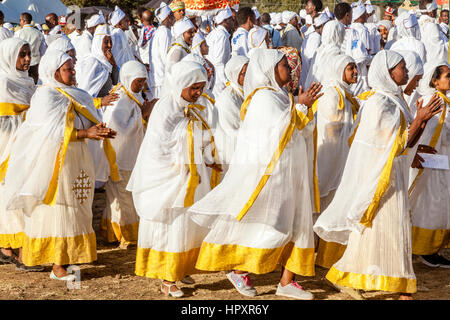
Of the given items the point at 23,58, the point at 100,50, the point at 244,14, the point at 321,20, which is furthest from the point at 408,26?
the point at 23,58

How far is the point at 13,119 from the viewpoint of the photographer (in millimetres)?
6500

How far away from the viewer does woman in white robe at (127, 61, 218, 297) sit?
211 inches

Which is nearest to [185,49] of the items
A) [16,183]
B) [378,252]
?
[16,183]

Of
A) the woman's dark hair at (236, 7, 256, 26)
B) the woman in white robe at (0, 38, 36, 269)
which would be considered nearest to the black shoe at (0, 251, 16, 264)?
the woman in white robe at (0, 38, 36, 269)

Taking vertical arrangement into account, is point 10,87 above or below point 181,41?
below

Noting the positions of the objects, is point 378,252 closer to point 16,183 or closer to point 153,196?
point 153,196

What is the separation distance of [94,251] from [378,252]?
2.54 m

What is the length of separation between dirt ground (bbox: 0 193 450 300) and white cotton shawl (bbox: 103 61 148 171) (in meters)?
1.23

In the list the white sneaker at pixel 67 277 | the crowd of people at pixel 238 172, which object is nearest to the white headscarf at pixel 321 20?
the crowd of people at pixel 238 172

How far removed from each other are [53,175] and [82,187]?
29 cm

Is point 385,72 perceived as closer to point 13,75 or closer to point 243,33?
point 13,75

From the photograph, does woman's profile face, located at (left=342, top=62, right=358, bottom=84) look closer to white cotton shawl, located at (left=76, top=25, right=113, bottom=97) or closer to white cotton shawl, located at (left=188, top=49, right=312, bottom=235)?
white cotton shawl, located at (left=188, top=49, right=312, bottom=235)

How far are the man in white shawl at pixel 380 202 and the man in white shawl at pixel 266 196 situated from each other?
0.31 meters

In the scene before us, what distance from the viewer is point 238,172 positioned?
17.2ft
